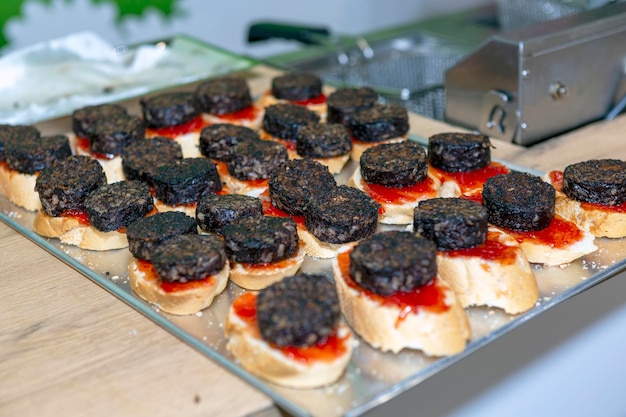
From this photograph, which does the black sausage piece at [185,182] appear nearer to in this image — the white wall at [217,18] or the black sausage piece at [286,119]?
the black sausage piece at [286,119]

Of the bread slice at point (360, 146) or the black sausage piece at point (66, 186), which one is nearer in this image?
the black sausage piece at point (66, 186)

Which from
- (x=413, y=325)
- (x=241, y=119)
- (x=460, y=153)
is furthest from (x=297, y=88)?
(x=413, y=325)

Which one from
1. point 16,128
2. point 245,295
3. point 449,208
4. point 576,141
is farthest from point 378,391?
point 16,128

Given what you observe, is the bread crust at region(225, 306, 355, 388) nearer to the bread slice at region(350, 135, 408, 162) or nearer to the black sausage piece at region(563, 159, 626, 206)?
the black sausage piece at region(563, 159, 626, 206)

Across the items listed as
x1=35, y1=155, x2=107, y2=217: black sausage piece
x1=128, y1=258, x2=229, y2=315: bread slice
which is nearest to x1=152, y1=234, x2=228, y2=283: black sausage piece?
x1=128, y1=258, x2=229, y2=315: bread slice

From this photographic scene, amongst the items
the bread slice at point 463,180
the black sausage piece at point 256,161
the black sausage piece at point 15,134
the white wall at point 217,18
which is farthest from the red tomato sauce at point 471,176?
the white wall at point 217,18

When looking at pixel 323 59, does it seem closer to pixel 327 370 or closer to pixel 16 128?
pixel 16 128

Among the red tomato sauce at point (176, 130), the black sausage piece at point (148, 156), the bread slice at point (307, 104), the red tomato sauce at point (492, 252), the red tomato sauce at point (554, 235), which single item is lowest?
the bread slice at point (307, 104)
